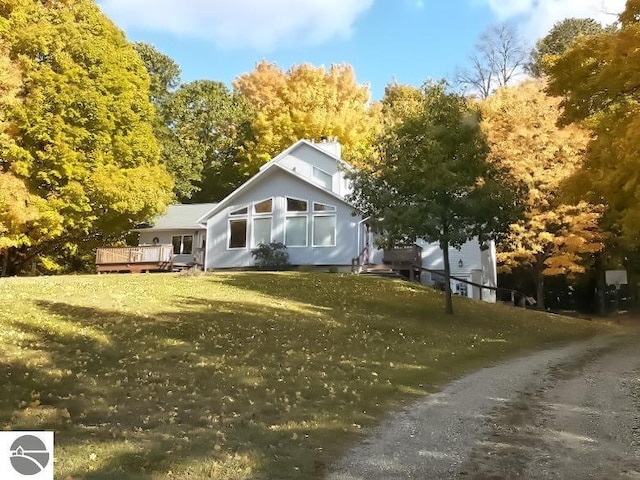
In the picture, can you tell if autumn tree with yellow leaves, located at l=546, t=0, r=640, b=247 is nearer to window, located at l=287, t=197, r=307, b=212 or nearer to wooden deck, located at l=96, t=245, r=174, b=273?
window, located at l=287, t=197, r=307, b=212

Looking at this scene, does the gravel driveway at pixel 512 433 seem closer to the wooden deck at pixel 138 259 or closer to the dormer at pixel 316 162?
the wooden deck at pixel 138 259

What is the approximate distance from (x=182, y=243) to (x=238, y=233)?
686 centimetres

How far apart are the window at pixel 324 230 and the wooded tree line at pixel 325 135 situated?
4781 millimetres

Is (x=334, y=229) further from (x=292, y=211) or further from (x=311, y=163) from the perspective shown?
(x=311, y=163)

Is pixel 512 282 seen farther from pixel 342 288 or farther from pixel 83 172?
pixel 83 172

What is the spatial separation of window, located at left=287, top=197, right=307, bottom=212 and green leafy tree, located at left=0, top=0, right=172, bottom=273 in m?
7.12

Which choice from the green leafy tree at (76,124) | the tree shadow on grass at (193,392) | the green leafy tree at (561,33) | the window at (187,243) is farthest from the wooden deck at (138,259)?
the green leafy tree at (561,33)

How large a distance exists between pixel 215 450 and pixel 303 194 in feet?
83.9

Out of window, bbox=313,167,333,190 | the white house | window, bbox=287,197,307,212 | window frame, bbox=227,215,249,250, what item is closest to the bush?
the white house

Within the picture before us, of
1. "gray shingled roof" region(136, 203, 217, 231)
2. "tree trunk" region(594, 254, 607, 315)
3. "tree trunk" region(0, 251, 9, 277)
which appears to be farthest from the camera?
"gray shingled roof" region(136, 203, 217, 231)

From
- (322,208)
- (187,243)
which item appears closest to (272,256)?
(322,208)

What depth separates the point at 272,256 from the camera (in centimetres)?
3041

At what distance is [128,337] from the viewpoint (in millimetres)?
12062

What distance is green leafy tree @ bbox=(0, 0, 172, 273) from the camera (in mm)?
27109
